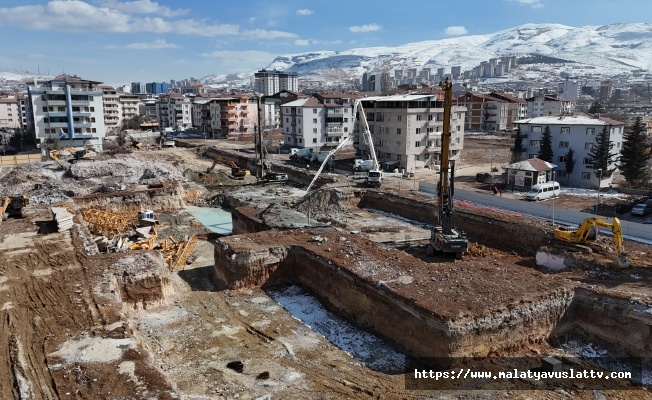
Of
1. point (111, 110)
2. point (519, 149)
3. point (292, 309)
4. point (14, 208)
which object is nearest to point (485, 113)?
point (519, 149)

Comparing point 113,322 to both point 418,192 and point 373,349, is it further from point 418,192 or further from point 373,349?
point 418,192

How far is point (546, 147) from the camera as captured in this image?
41844 millimetres

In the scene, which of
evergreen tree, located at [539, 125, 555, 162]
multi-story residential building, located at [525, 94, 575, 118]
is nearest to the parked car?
evergreen tree, located at [539, 125, 555, 162]

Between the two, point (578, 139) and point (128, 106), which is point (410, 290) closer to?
point (578, 139)

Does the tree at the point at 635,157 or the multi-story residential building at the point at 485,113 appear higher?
the multi-story residential building at the point at 485,113

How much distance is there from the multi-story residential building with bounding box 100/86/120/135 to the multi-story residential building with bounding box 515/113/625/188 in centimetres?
8093

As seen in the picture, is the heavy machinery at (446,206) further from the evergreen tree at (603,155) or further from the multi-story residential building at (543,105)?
the multi-story residential building at (543,105)

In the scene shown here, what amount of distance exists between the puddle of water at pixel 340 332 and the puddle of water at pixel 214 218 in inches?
461

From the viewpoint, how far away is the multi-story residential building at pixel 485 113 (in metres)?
89.4

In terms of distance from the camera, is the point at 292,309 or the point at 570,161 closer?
the point at 292,309

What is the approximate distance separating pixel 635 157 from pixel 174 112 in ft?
296

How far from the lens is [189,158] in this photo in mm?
63719

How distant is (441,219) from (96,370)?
16.8 meters

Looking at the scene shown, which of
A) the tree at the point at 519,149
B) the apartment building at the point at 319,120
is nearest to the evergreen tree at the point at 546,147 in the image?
the tree at the point at 519,149
